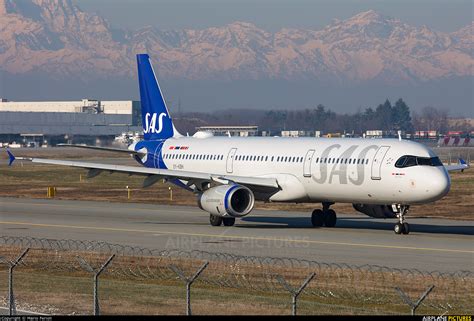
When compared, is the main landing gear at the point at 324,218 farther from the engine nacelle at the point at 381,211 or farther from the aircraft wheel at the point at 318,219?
the engine nacelle at the point at 381,211

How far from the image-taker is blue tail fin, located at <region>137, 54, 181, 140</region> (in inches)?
2302

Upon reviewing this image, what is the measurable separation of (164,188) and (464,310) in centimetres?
5932

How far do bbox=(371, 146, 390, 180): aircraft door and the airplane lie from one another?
4cm

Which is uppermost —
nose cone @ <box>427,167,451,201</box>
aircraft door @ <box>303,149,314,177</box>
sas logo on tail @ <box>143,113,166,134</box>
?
sas logo on tail @ <box>143,113,166,134</box>

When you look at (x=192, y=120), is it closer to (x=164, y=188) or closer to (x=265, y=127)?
(x=265, y=127)

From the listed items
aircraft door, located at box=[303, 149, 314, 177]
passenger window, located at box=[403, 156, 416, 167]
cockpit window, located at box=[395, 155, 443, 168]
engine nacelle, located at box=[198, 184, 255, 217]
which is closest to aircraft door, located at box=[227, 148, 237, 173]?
engine nacelle, located at box=[198, 184, 255, 217]

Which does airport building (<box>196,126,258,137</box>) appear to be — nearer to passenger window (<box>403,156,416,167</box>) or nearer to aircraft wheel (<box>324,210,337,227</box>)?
aircraft wheel (<box>324,210,337,227</box>)

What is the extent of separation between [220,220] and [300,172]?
4.50 m

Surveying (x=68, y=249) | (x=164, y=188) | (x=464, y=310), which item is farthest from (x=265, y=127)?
(x=464, y=310)

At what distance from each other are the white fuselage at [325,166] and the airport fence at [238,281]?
993 centimetres

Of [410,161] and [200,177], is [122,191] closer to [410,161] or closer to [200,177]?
[200,177]

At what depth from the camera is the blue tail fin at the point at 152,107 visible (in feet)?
192

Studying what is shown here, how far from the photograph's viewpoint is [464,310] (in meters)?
25.2

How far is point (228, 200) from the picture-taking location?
46781 mm
